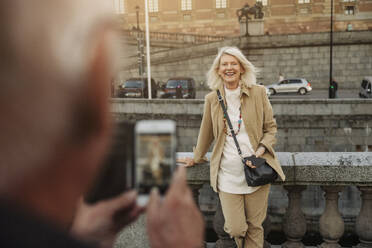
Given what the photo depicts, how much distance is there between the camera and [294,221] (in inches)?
140

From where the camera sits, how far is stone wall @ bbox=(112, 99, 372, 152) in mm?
13500

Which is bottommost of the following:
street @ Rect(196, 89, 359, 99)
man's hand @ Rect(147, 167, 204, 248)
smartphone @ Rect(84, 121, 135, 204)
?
street @ Rect(196, 89, 359, 99)

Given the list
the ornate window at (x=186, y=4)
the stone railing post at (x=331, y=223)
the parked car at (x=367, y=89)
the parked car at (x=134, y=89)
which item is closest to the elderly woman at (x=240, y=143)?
the stone railing post at (x=331, y=223)

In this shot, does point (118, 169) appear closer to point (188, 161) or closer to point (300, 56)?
point (188, 161)

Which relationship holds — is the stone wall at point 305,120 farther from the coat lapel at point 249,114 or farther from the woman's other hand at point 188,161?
the coat lapel at point 249,114

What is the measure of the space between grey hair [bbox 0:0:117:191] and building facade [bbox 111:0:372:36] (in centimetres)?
3847

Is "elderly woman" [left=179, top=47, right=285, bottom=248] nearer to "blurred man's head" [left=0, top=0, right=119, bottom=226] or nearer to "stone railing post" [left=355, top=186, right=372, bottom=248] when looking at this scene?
"stone railing post" [left=355, top=186, right=372, bottom=248]

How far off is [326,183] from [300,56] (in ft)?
92.0

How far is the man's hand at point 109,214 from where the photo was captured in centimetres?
74

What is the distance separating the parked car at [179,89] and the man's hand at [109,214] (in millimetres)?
20527

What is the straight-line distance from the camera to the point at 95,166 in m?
0.58

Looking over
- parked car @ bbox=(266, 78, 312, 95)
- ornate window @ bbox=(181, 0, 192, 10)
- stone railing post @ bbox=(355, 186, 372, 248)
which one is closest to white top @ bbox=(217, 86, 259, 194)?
stone railing post @ bbox=(355, 186, 372, 248)

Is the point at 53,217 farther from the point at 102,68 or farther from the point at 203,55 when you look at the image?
the point at 203,55

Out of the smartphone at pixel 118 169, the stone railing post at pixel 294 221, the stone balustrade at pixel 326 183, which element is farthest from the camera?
the stone railing post at pixel 294 221
